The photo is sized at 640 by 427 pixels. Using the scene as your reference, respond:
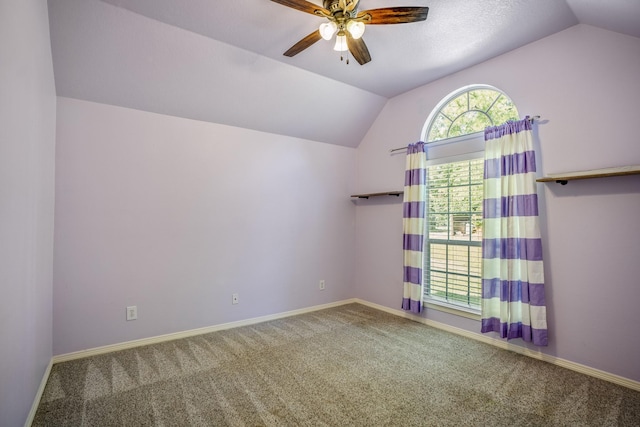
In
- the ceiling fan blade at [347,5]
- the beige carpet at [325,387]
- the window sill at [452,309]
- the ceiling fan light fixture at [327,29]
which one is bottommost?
the beige carpet at [325,387]

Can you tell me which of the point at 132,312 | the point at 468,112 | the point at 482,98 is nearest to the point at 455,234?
the point at 468,112

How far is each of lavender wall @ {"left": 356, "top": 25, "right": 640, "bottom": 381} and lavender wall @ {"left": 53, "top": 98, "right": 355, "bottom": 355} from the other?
8.30ft

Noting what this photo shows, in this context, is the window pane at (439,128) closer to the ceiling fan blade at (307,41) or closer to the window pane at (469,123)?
the window pane at (469,123)

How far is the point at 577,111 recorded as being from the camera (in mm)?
2582

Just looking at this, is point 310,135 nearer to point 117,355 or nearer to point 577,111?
point 577,111

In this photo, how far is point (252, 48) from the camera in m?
2.85

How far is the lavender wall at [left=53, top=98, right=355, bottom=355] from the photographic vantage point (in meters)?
2.75

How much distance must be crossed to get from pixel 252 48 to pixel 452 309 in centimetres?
343

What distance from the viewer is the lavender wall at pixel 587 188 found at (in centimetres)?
234

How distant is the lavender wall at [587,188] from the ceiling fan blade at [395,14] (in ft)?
5.34

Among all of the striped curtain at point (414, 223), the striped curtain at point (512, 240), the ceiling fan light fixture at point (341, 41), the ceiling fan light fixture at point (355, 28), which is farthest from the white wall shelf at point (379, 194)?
the ceiling fan light fixture at point (355, 28)

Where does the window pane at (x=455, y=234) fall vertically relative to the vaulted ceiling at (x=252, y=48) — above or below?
below

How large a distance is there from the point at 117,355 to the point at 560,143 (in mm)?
4406

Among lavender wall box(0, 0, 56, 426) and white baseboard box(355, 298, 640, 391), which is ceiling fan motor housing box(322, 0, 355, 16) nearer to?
lavender wall box(0, 0, 56, 426)
